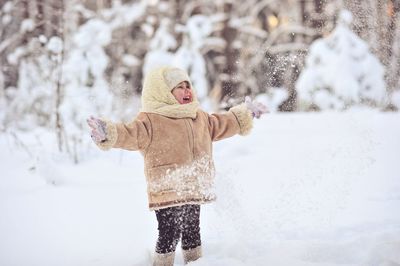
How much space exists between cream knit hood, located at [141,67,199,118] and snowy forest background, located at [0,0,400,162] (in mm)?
2014

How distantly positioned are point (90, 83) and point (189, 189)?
554 centimetres

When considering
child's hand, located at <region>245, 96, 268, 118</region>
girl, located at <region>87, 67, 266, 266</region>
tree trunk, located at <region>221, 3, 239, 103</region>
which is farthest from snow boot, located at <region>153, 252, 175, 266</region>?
tree trunk, located at <region>221, 3, 239, 103</region>

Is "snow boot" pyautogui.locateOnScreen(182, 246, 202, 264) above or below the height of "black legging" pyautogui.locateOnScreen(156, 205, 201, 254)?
below

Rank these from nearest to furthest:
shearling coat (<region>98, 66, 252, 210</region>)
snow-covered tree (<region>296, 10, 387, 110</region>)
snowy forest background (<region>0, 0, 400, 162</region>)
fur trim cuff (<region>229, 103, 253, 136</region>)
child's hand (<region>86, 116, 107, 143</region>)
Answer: child's hand (<region>86, 116, 107, 143</region>)
shearling coat (<region>98, 66, 252, 210</region>)
fur trim cuff (<region>229, 103, 253, 136</region>)
snowy forest background (<region>0, 0, 400, 162</region>)
snow-covered tree (<region>296, 10, 387, 110</region>)

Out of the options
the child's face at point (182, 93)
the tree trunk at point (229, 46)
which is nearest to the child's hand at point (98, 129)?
the child's face at point (182, 93)

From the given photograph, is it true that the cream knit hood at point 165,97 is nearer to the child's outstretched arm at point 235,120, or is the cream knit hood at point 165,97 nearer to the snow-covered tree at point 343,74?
the child's outstretched arm at point 235,120

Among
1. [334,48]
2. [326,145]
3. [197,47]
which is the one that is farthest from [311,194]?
[197,47]

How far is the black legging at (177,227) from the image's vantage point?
106 inches

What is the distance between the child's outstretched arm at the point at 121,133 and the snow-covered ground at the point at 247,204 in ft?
2.35

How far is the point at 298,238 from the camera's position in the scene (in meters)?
3.25

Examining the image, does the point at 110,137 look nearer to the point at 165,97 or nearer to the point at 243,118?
the point at 165,97

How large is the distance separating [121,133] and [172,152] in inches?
11.3

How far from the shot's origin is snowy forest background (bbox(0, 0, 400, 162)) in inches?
245

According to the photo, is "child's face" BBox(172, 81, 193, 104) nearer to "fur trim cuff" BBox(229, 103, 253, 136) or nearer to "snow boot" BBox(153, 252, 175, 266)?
"fur trim cuff" BBox(229, 103, 253, 136)
